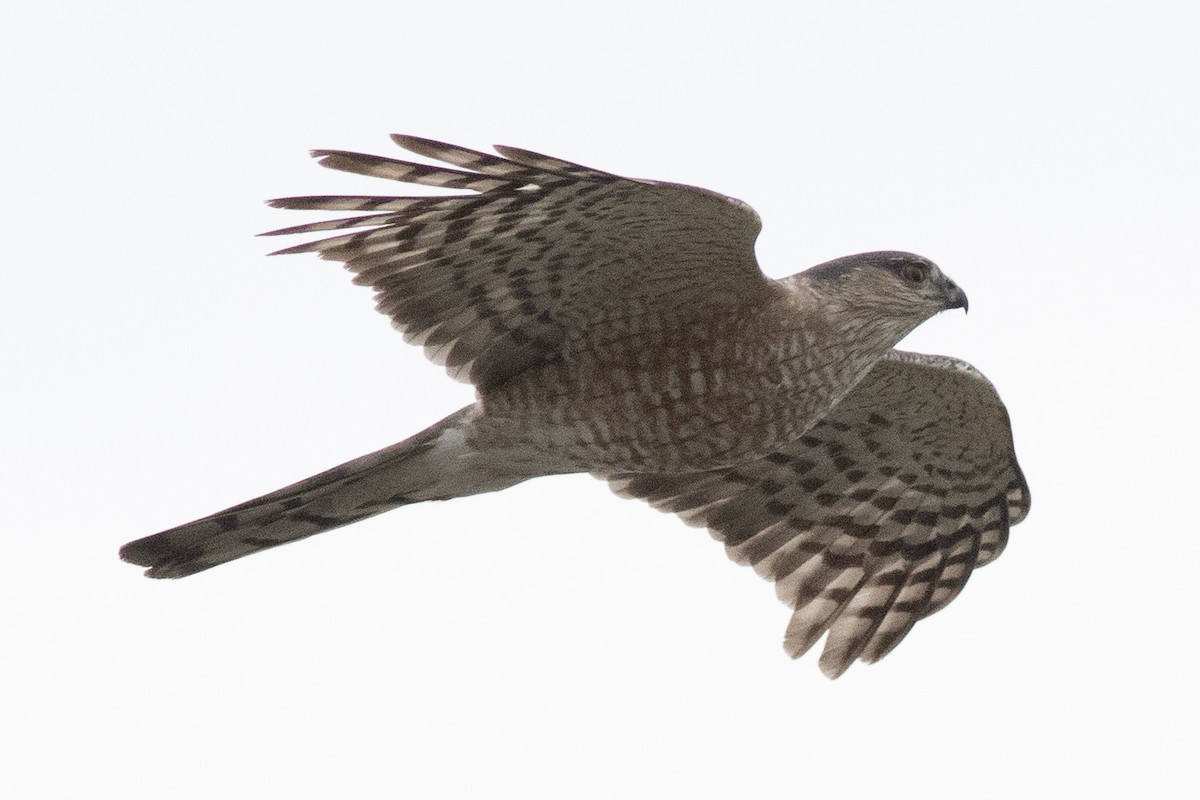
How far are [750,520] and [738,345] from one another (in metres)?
1.82

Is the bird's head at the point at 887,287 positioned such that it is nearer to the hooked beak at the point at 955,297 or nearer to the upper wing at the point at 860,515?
the hooked beak at the point at 955,297

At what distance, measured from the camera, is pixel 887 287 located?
26.8 feet

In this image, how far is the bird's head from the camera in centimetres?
807

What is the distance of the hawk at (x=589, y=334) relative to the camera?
7320 mm

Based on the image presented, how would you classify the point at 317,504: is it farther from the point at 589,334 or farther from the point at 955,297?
the point at 955,297

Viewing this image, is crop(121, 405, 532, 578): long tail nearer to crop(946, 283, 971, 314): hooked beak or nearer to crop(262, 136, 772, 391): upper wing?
crop(262, 136, 772, 391): upper wing

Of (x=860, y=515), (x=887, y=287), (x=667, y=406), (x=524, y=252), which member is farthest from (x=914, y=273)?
(x=524, y=252)

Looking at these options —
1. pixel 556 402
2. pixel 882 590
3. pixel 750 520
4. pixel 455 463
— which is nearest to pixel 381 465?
pixel 455 463

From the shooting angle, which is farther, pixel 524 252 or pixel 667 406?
pixel 667 406

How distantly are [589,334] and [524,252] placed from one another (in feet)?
1.83

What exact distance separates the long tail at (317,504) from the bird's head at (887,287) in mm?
1800

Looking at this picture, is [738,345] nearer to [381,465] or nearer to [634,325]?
[634,325]

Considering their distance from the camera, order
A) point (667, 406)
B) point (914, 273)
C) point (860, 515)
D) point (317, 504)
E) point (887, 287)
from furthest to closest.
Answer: point (860, 515), point (914, 273), point (887, 287), point (317, 504), point (667, 406)

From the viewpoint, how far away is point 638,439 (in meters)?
8.00
